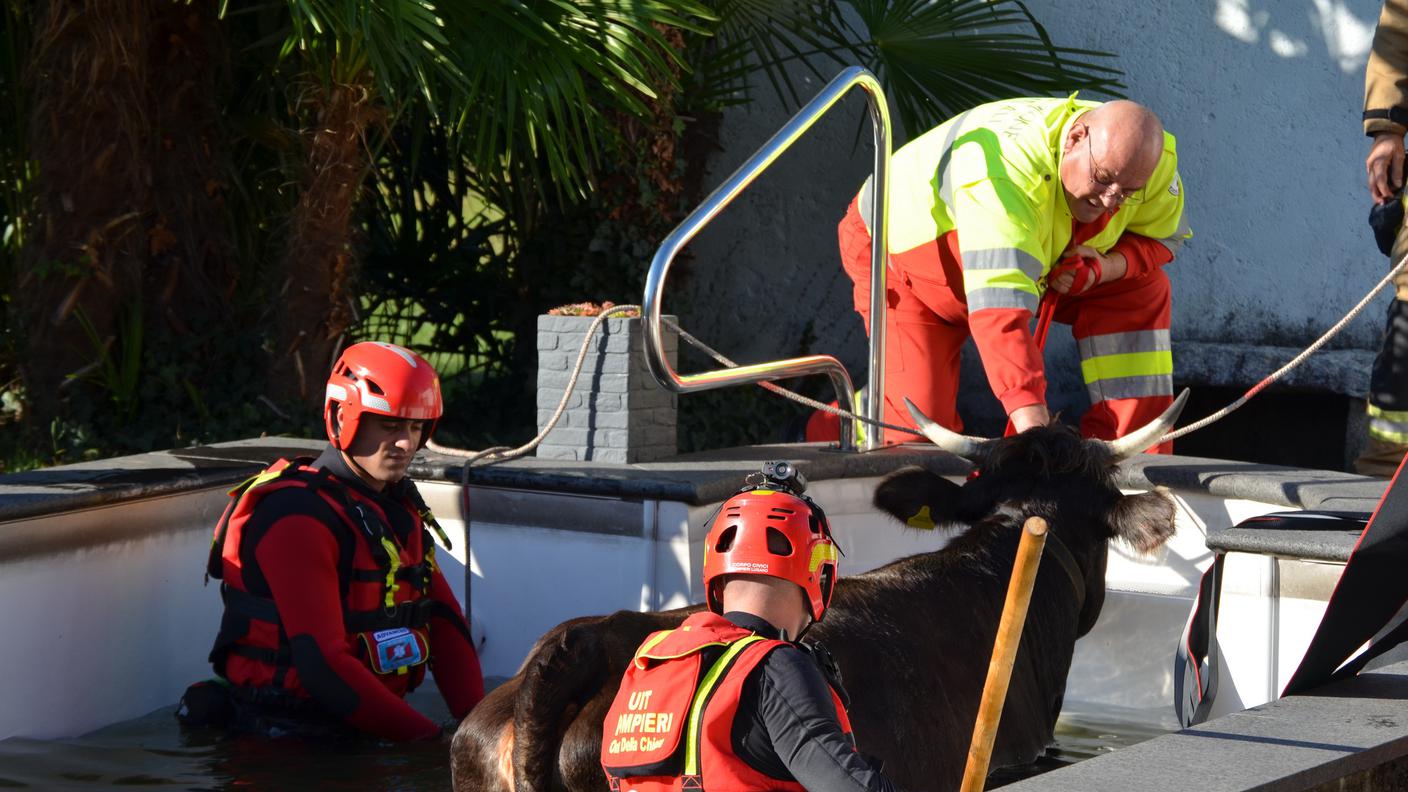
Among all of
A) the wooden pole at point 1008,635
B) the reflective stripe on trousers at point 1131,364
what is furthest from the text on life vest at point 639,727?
the reflective stripe on trousers at point 1131,364

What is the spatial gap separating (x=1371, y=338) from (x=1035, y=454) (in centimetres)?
410

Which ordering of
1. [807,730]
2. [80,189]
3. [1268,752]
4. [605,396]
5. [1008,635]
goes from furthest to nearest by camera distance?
[80,189]
[605,396]
[1268,752]
[807,730]
[1008,635]

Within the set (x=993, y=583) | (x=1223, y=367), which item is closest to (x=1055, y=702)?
(x=993, y=583)

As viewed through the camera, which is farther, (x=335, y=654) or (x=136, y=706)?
(x=136, y=706)

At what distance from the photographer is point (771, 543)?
2416 millimetres

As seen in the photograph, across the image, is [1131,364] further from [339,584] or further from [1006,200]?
[339,584]

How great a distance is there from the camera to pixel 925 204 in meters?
5.99

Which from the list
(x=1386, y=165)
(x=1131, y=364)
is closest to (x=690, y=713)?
(x=1131, y=364)

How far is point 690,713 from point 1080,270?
372 centimetres

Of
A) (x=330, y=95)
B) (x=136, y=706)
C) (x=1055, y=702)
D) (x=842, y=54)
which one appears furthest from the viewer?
(x=842, y=54)

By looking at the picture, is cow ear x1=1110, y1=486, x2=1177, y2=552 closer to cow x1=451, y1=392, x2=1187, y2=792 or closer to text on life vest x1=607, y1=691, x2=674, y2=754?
cow x1=451, y1=392, x2=1187, y2=792

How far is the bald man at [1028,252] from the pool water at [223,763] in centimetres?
145

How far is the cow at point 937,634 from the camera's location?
3164 millimetres

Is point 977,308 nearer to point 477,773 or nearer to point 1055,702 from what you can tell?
point 1055,702
